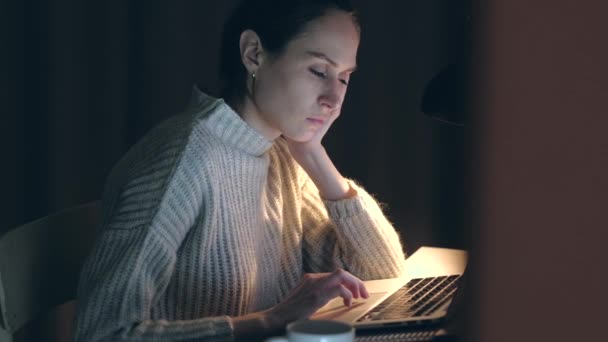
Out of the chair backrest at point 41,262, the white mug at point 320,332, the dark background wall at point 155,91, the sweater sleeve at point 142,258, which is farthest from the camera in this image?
the dark background wall at point 155,91

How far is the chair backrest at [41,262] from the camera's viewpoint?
1.26m

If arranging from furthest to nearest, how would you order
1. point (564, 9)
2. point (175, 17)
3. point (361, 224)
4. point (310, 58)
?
point (175, 17), point (361, 224), point (310, 58), point (564, 9)

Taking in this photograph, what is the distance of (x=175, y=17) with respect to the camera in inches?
85.0

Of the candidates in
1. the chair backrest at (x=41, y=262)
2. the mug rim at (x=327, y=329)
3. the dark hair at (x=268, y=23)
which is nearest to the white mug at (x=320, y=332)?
the mug rim at (x=327, y=329)

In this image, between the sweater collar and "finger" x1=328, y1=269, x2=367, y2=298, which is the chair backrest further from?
"finger" x1=328, y1=269, x2=367, y2=298

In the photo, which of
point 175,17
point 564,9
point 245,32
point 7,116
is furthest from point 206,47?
point 564,9

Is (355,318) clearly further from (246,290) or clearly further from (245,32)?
(245,32)

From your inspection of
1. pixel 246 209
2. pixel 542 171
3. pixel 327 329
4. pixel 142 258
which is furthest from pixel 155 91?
pixel 542 171

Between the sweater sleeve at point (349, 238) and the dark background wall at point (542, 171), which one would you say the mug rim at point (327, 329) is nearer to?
the dark background wall at point (542, 171)

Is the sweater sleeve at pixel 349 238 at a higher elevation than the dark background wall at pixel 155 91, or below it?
below

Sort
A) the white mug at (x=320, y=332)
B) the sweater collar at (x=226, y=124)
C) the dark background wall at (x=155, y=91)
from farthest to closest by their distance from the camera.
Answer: the dark background wall at (x=155, y=91), the sweater collar at (x=226, y=124), the white mug at (x=320, y=332)

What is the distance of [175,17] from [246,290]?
1.00 metres

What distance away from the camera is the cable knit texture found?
117 cm

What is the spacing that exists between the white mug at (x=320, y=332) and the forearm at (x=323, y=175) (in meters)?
0.87
